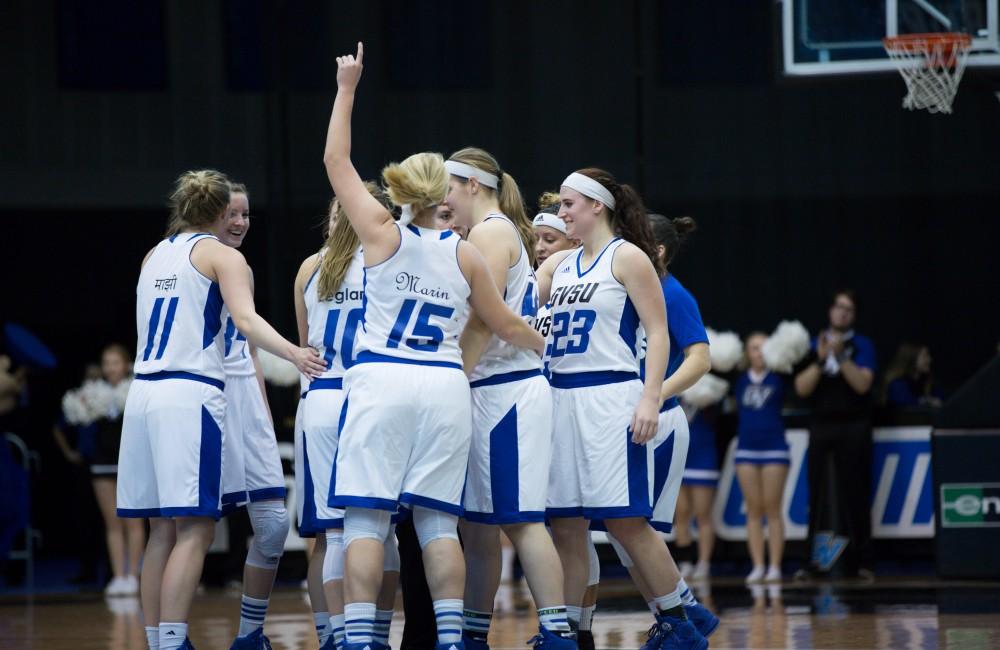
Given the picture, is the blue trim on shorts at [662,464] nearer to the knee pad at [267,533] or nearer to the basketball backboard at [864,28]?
the knee pad at [267,533]

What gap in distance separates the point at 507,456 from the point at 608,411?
1.77ft

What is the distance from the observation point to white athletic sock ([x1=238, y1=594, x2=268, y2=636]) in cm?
648

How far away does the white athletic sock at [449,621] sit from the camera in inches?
212

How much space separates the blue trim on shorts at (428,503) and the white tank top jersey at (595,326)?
0.95 m

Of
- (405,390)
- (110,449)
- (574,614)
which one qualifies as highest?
(405,390)

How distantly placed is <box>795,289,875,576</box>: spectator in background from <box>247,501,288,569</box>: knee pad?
19.2ft

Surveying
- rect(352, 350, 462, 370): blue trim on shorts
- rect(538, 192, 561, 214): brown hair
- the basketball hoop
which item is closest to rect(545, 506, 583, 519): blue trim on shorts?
rect(352, 350, 462, 370): blue trim on shorts

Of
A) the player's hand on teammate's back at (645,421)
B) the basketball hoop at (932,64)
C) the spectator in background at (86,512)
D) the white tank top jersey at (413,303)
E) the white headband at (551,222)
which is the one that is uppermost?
the basketball hoop at (932,64)

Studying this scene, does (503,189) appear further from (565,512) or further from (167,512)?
(167,512)

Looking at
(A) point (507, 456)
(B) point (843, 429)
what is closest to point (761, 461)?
(B) point (843, 429)

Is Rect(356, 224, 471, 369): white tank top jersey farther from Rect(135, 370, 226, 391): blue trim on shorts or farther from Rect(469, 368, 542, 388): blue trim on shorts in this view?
Rect(135, 370, 226, 391): blue trim on shorts

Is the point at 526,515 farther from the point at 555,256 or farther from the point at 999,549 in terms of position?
the point at 999,549

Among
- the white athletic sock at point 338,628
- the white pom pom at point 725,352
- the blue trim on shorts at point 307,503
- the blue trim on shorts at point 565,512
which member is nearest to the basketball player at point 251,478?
the blue trim on shorts at point 307,503

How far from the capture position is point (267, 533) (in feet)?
21.2
